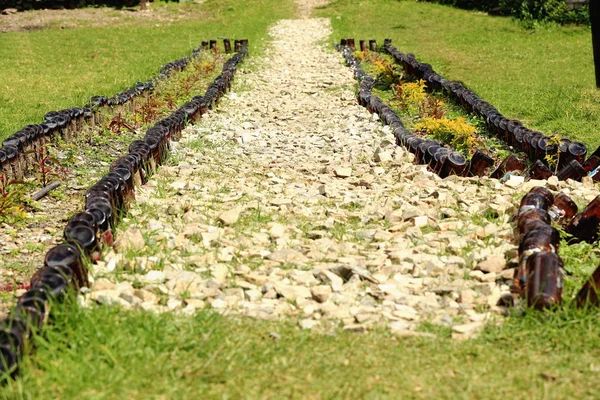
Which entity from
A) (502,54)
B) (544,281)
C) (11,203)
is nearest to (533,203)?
(544,281)

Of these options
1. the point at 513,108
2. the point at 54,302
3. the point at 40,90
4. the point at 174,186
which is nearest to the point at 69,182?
the point at 174,186

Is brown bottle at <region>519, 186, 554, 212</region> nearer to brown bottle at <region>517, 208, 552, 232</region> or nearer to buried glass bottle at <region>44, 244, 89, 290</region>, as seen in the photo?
brown bottle at <region>517, 208, 552, 232</region>

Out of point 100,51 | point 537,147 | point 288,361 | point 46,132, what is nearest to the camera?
point 288,361

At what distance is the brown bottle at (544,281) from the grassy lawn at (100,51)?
670cm

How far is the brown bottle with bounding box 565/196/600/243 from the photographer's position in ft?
16.8

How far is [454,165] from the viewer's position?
708 cm

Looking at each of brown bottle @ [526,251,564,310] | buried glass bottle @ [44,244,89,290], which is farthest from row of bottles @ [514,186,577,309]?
buried glass bottle @ [44,244,89,290]

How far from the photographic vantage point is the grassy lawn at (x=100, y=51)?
37.6 ft

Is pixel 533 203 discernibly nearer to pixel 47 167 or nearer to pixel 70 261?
pixel 70 261

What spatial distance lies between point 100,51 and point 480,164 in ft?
42.2

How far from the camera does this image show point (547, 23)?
2033 cm

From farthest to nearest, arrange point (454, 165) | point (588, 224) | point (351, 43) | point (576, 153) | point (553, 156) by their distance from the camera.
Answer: point (351, 43) < point (553, 156) < point (576, 153) < point (454, 165) < point (588, 224)

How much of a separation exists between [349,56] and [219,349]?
13.5 metres

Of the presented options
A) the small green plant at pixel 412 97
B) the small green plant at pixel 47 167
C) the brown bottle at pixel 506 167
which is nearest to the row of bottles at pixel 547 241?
the brown bottle at pixel 506 167
